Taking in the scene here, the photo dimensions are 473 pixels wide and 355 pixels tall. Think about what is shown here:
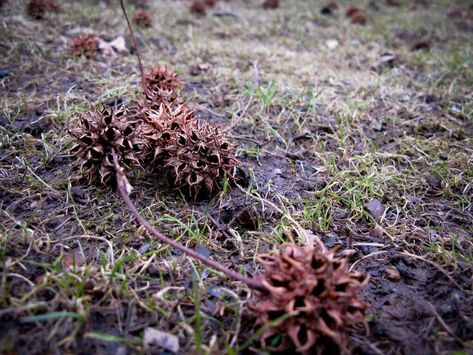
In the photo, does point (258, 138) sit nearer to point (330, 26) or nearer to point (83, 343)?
point (83, 343)

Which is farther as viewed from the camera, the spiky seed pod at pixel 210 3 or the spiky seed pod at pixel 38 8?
the spiky seed pod at pixel 210 3

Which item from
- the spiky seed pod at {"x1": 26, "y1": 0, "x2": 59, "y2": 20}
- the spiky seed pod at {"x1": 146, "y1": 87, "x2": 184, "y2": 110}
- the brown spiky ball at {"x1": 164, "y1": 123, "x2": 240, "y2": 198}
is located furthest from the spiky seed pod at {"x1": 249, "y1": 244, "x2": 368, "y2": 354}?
the spiky seed pod at {"x1": 26, "y1": 0, "x2": 59, "y2": 20}

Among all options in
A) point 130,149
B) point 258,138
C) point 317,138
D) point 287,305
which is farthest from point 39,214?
point 317,138

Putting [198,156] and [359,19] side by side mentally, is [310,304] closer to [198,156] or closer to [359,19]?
[198,156]

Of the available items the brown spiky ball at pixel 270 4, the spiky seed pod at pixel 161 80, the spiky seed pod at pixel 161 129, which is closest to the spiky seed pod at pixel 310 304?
the spiky seed pod at pixel 161 129

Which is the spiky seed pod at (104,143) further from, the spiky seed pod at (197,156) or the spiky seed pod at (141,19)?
the spiky seed pod at (141,19)

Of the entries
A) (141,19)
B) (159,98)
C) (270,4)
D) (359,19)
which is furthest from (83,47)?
(359,19)
